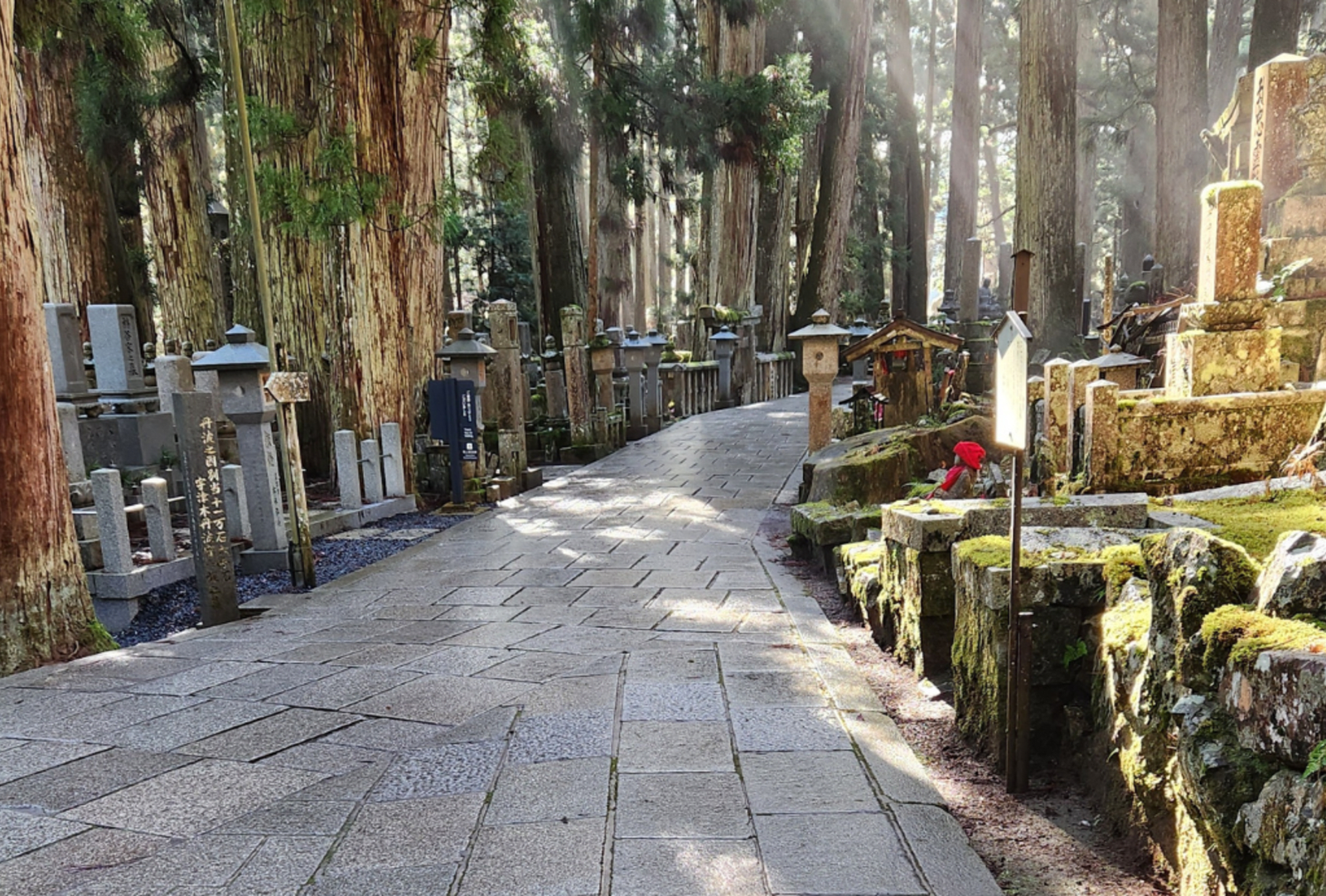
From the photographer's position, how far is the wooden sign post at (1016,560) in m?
2.71

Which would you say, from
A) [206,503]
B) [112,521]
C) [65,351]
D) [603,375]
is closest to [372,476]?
[112,521]

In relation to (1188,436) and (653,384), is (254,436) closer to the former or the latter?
(1188,436)

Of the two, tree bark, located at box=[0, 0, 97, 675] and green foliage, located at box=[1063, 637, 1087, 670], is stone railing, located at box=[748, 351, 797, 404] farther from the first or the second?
green foliage, located at box=[1063, 637, 1087, 670]

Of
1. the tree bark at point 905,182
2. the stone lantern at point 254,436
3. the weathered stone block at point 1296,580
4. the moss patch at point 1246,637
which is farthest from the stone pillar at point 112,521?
the tree bark at point 905,182

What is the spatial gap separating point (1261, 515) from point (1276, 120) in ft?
27.3

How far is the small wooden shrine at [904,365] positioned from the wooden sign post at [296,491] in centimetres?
547

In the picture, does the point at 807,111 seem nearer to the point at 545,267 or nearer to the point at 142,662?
the point at 545,267

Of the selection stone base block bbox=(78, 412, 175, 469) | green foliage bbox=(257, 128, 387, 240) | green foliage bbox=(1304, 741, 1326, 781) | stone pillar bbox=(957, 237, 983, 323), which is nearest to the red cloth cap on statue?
green foliage bbox=(1304, 741, 1326, 781)

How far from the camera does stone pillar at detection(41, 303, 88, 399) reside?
8.85 meters

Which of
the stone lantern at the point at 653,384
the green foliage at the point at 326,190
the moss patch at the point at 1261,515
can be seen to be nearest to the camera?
the moss patch at the point at 1261,515

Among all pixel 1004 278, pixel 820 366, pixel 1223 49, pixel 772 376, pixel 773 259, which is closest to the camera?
pixel 820 366

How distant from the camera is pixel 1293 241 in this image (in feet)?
27.3

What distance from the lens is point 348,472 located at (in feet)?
26.5

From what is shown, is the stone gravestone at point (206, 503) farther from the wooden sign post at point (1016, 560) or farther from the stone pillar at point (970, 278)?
the stone pillar at point (970, 278)
